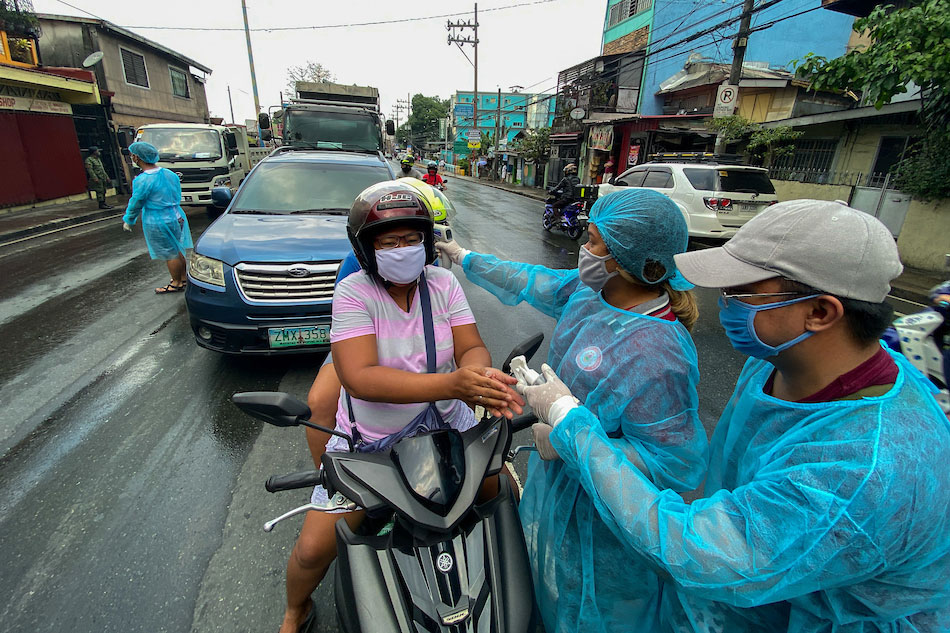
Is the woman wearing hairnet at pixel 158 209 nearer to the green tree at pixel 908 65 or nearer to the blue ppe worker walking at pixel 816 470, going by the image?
the blue ppe worker walking at pixel 816 470

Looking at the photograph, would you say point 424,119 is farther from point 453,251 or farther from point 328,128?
point 453,251

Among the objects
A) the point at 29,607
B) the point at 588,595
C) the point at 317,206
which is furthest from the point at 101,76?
the point at 588,595

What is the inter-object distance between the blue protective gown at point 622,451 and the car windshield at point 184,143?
46.3 feet

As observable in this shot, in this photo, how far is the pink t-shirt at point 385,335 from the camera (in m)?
1.59

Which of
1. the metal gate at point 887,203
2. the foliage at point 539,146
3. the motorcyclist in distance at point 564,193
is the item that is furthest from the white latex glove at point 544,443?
the foliage at point 539,146

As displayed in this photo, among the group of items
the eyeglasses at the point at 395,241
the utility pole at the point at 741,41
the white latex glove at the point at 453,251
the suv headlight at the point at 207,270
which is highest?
the utility pole at the point at 741,41

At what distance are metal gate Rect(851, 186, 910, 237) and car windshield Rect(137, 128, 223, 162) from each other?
15602mm

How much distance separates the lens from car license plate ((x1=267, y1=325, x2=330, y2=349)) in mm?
3709

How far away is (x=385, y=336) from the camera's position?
5.36 ft

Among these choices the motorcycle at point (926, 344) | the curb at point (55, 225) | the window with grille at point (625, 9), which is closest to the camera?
the motorcycle at point (926, 344)

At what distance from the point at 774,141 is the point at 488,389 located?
13.7 meters

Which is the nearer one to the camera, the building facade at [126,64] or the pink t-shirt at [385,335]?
the pink t-shirt at [385,335]

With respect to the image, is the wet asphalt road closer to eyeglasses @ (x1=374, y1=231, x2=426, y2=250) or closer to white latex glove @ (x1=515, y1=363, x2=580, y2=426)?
white latex glove @ (x1=515, y1=363, x2=580, y2=426)

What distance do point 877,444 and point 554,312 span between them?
4.24ft
